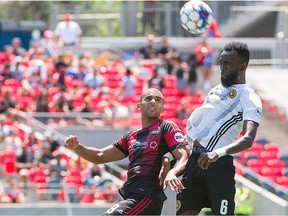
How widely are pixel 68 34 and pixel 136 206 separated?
18219mm

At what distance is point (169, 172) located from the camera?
778 cm

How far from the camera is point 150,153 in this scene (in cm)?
815

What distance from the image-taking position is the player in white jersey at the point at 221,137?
7.88 metres

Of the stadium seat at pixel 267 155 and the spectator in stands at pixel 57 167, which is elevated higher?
the spectator in stands at pixel 57 167

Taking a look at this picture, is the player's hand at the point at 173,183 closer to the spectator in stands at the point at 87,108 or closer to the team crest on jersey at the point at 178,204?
the team crest on jersey at the point at 178,204

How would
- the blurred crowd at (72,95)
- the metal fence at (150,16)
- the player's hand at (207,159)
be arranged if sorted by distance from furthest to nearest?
the metal fence at (150,16) < the blurred crowd at (72,95) < the player's hand at (207,159)

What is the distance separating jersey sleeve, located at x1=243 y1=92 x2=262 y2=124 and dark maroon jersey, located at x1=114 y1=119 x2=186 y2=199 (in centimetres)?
66

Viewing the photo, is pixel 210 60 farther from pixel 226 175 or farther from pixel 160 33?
pixel 226 175

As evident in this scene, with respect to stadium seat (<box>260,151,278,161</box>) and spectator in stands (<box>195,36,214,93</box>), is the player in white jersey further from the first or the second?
spectator in stands (<box>195,36,214,93</box>)

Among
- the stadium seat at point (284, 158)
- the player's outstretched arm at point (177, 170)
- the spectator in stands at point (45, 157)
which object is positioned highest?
the player's outstretched arm at point (177, 170)

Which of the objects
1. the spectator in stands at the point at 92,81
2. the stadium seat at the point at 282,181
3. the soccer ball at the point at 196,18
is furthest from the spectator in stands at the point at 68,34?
the soccer ball at the point at 196,18

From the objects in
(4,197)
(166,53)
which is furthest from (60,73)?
(4,197)

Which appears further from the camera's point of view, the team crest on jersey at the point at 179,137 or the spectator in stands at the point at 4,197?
the spectator in stands at the point at 4,197

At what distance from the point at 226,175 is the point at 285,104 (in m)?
15.9
